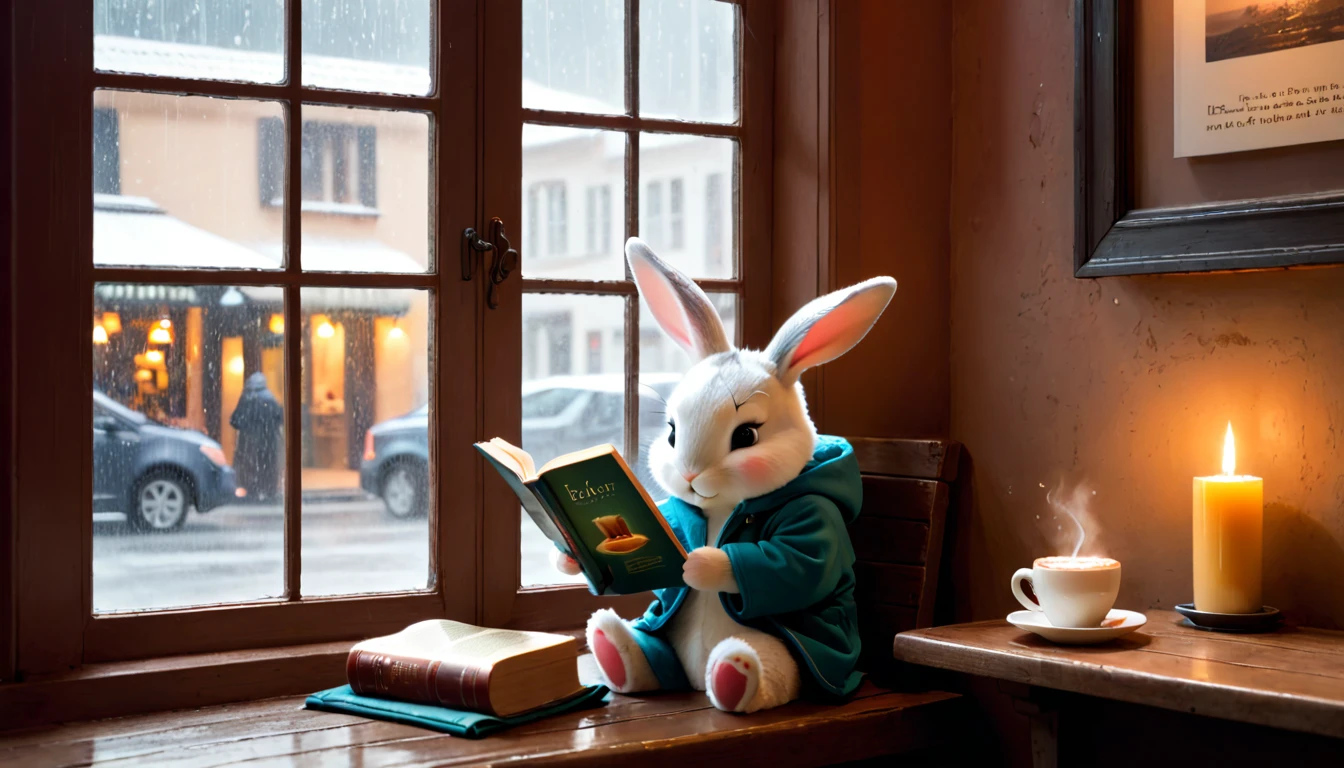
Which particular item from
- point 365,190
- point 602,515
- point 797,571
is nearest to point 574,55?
point 365,190

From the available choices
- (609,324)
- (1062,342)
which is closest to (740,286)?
(609,324)

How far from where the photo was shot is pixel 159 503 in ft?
5.52

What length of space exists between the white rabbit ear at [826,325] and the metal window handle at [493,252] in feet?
1.54

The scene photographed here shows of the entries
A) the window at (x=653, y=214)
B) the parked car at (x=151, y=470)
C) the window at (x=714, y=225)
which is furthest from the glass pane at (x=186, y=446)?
the window at (x=714, y=225)

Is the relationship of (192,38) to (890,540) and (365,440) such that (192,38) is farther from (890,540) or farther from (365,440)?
(890,540)

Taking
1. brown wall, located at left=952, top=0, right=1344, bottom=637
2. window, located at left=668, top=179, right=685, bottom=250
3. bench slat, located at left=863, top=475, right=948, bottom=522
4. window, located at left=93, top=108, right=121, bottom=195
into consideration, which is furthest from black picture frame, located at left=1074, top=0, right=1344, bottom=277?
window, located at left=93, top=108, right=121, bottom=195

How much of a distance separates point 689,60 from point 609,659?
1.06 meters

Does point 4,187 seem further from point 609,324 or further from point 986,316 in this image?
point 986,316

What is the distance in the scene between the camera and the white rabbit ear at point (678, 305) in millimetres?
1694

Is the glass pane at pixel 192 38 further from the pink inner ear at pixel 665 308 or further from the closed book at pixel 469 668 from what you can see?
the closed book at pixel 469 668

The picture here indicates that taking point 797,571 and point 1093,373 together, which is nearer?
point 797,571

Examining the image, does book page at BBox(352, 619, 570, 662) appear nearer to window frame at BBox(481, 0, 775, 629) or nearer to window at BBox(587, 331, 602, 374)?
window frame at BBox(481, 0, 775, 629)

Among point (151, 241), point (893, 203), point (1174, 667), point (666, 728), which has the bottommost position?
point (666, 728)

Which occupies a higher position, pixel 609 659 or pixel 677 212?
pixel 677 212
